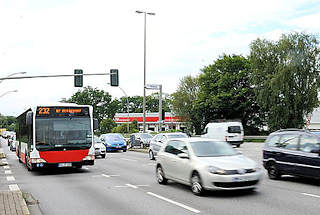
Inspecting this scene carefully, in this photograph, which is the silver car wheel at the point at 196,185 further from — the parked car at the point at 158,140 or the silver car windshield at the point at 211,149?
the parked car at the point at 158,140

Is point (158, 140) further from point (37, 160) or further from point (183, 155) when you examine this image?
point (183, 155)

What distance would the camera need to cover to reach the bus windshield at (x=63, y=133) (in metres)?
15.8

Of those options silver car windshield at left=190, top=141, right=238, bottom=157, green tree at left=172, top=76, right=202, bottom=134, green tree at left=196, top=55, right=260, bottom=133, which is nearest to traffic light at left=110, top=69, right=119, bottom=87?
silver car windshield at left=190, top=141, right=238, bottom=157

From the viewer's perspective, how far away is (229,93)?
56.9 metres

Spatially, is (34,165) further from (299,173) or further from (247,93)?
(247,93)

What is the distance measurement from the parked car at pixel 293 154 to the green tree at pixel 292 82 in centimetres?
3754

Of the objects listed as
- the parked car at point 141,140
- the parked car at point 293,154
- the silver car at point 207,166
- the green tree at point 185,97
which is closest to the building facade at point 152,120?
the green tree at point 185,97

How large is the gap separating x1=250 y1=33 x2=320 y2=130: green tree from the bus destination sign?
121 ft

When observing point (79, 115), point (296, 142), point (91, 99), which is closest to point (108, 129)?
point (91, 99)

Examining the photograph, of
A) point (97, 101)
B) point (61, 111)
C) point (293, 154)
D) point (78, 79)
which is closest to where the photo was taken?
point (293, 154)

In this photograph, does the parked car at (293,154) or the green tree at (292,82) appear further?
the green tree at (292,82)

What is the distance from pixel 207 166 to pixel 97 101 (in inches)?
4070

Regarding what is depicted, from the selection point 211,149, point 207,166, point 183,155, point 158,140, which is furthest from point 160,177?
point 158,140

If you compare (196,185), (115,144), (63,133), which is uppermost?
(63,133)
